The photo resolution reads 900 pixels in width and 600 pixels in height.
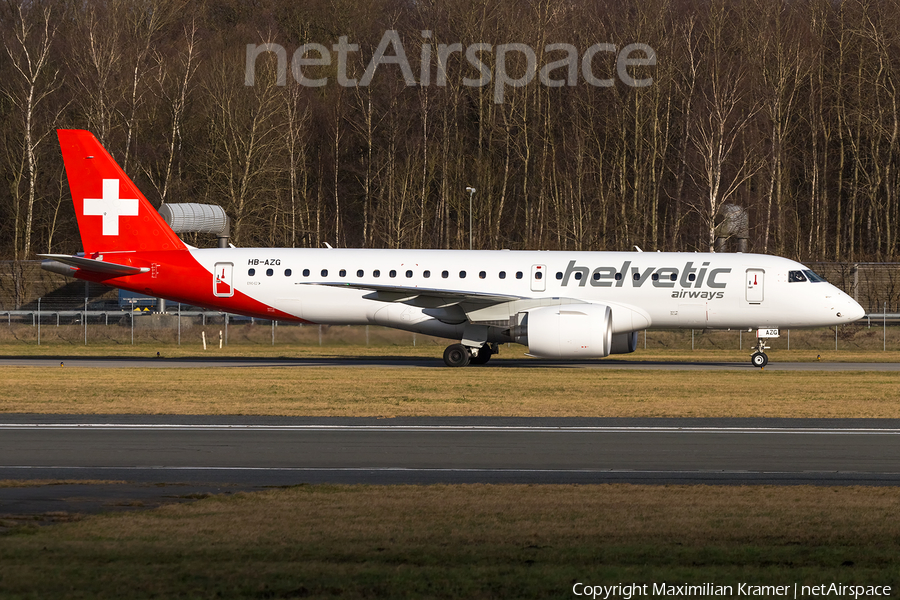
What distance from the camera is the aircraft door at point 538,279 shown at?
28641 mm

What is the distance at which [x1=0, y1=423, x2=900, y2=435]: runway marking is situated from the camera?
606 inches

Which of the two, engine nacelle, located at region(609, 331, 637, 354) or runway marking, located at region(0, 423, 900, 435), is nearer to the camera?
runway marking, located at region(0, 423, 900, 435)

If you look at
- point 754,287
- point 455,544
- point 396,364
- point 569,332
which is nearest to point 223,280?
point 396,364

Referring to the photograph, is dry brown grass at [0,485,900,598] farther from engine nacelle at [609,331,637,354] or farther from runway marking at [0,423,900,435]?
engine nacelle at [609,331,637,354]

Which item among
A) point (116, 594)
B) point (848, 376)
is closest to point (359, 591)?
point (116, 594)

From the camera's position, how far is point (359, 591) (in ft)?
20.1

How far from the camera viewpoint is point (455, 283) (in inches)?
1137

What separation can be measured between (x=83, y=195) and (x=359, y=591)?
26390mm

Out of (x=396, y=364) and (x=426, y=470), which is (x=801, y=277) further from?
(x=426, y=470)

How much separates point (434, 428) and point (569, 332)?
11.4m

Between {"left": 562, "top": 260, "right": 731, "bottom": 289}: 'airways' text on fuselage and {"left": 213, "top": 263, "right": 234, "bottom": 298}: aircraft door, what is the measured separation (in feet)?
30.4

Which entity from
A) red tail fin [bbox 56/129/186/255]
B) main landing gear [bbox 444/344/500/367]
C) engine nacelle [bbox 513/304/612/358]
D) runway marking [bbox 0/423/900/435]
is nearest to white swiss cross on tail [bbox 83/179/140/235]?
red tail fin [bbox 56/129/186/255]

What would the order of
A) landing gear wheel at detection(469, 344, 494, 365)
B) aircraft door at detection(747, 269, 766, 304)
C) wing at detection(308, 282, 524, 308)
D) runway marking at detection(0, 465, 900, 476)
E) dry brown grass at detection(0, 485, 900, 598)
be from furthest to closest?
landing gear wheel at detection(469, 344, 494, 365), aircraft door at detection(747, 269, 766, 304), wing at detection(308, 282, 524, 308), runway marking at detection(0, 465, 900, 476), dry brown grass at detection(0, 485, 900, 598)

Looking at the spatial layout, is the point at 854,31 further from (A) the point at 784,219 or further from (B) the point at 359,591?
(B) the point at 359,591
